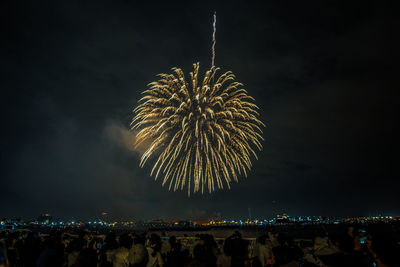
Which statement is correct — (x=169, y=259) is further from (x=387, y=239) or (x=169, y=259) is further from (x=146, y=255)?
(x=387, y=239)

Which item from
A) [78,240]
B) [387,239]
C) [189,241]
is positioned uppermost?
[387,239]

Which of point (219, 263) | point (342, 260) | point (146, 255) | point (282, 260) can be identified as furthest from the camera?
point (219, 263)

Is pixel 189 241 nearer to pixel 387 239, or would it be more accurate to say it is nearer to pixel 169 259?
pixel 169 259

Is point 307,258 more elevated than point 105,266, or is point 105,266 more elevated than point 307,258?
point 307,258

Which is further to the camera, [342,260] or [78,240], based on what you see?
[78,240]

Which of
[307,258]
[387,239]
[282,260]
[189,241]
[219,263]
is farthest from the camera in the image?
[189,241]

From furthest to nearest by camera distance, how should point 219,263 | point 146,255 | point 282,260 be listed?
point 219,263 → point 146,255 → point 282,260

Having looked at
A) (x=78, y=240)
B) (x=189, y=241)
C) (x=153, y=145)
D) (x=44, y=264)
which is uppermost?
(x=153, y=145)

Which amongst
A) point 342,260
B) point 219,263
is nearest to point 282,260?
point 342,260

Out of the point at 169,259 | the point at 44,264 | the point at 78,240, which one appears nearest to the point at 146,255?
the point at 169,259
